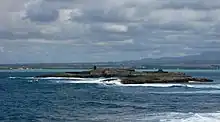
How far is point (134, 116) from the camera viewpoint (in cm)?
5775

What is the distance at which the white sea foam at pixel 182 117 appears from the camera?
5302 centimetres

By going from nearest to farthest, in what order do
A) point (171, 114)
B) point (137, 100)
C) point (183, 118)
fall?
point (183, 118) → point (171, 114) → point (137, 100)

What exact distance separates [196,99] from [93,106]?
19.5 metres

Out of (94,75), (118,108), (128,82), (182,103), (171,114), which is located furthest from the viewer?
(94,75)

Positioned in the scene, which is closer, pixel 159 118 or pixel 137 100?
pixel 159 118

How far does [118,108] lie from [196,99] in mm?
19626

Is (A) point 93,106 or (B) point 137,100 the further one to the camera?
(B) point 137,100

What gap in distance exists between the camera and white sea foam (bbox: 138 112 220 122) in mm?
53022

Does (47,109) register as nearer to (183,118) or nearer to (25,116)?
(25,116)

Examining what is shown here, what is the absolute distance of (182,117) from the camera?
5606 cm

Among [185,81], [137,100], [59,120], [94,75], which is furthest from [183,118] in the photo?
[94,75]

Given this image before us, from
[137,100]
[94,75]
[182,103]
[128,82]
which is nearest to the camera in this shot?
[182,103]

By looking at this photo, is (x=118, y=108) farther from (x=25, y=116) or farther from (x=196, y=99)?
(x=196, y=99)

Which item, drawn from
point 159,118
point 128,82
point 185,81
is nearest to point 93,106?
point 159,118
